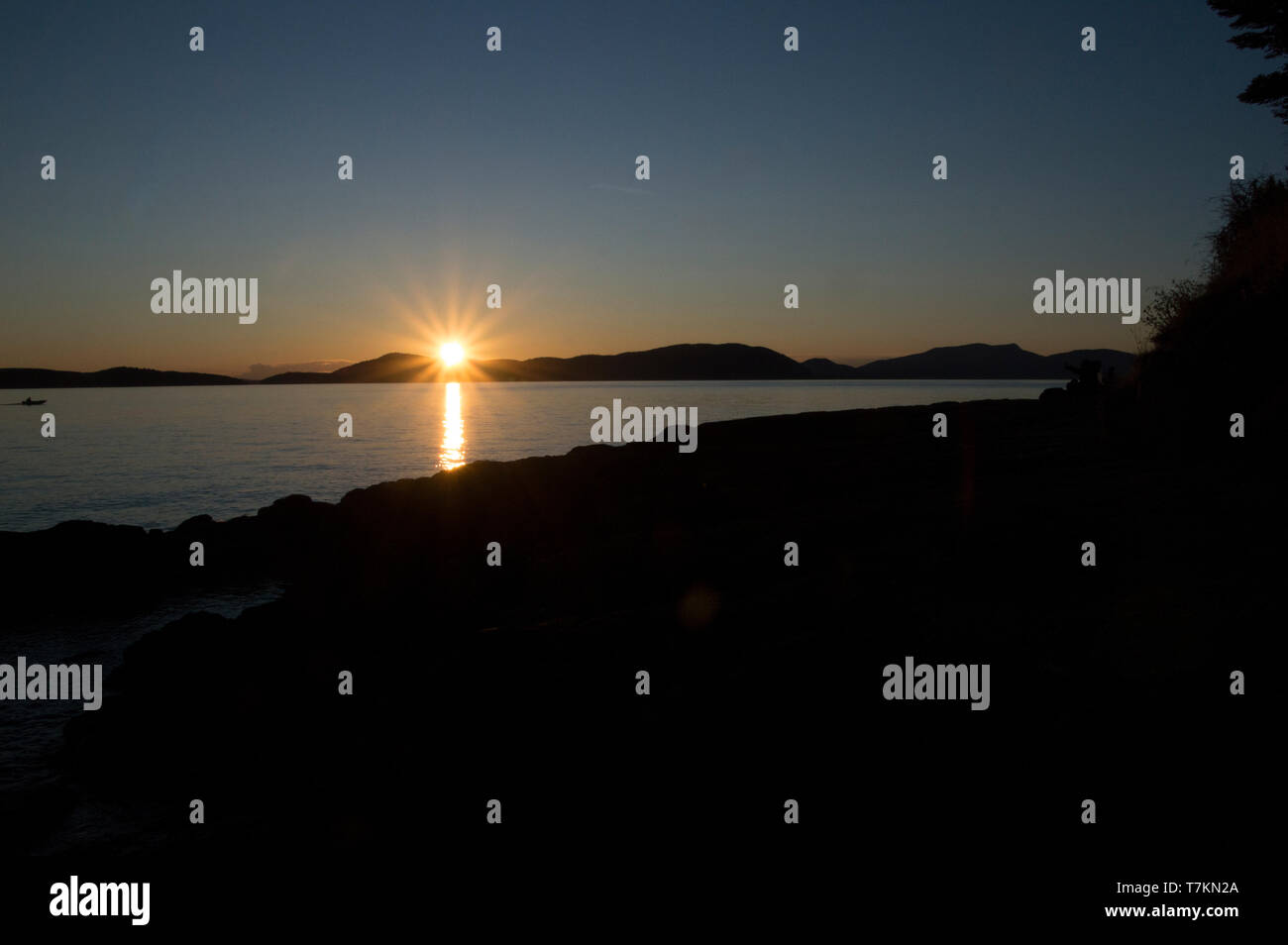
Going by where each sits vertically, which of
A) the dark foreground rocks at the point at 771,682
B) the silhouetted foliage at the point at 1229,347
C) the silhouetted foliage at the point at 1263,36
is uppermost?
the silhouetted foliage at the point at 1263,36

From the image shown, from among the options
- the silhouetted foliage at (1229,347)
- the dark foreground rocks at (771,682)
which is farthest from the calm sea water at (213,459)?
the silhouetted foliage at (1229,347)

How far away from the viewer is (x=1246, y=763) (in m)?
5.76

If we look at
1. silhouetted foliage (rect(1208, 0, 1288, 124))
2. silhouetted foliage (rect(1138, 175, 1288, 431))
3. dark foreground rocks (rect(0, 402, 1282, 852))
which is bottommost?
dark foreground rocks (rect(0, 402, 1282, 852))

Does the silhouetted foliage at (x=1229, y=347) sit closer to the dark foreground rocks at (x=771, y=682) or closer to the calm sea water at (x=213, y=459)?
the dark foreground rocks at (x=771, y=682)

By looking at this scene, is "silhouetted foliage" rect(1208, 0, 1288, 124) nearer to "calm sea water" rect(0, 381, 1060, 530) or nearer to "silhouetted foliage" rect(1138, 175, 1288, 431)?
"silhouetted foliage" rect(1138, 175, 1288, 431)

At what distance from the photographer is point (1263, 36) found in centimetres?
2347

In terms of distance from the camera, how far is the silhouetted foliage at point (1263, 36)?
22969 millimetres

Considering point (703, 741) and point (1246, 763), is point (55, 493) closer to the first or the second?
point (703, 741)

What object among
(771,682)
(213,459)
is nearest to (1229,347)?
(771,682)

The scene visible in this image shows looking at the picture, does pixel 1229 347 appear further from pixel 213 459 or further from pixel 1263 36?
pixel 213 459

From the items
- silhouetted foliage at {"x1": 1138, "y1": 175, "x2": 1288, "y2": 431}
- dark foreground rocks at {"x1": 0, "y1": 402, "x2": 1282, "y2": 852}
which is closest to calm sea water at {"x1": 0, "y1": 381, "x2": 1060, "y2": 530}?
dark foreground rocks at {"x1": 0, "y1": 402, "x2": 1282, "y2": 852}

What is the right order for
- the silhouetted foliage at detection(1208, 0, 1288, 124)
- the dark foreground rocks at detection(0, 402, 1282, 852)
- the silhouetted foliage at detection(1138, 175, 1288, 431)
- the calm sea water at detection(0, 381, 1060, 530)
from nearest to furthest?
the dark foreground rocks at detection(0, 402, 1282, 852), the silhouetted foliage at detection(1138, 175, 1288, 431), the silhouetted foliage at detection(1208, 0, 1288, 124), the calm sea water at detection(0, 381, 1060, 530)

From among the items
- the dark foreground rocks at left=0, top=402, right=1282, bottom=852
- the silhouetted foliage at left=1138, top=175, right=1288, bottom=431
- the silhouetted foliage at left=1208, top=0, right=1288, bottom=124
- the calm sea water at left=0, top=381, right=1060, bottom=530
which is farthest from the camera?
the calm sea water at left=0, top=381, right=1060, bottom=530

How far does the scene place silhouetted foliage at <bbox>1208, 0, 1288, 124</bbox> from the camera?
22969 mm
